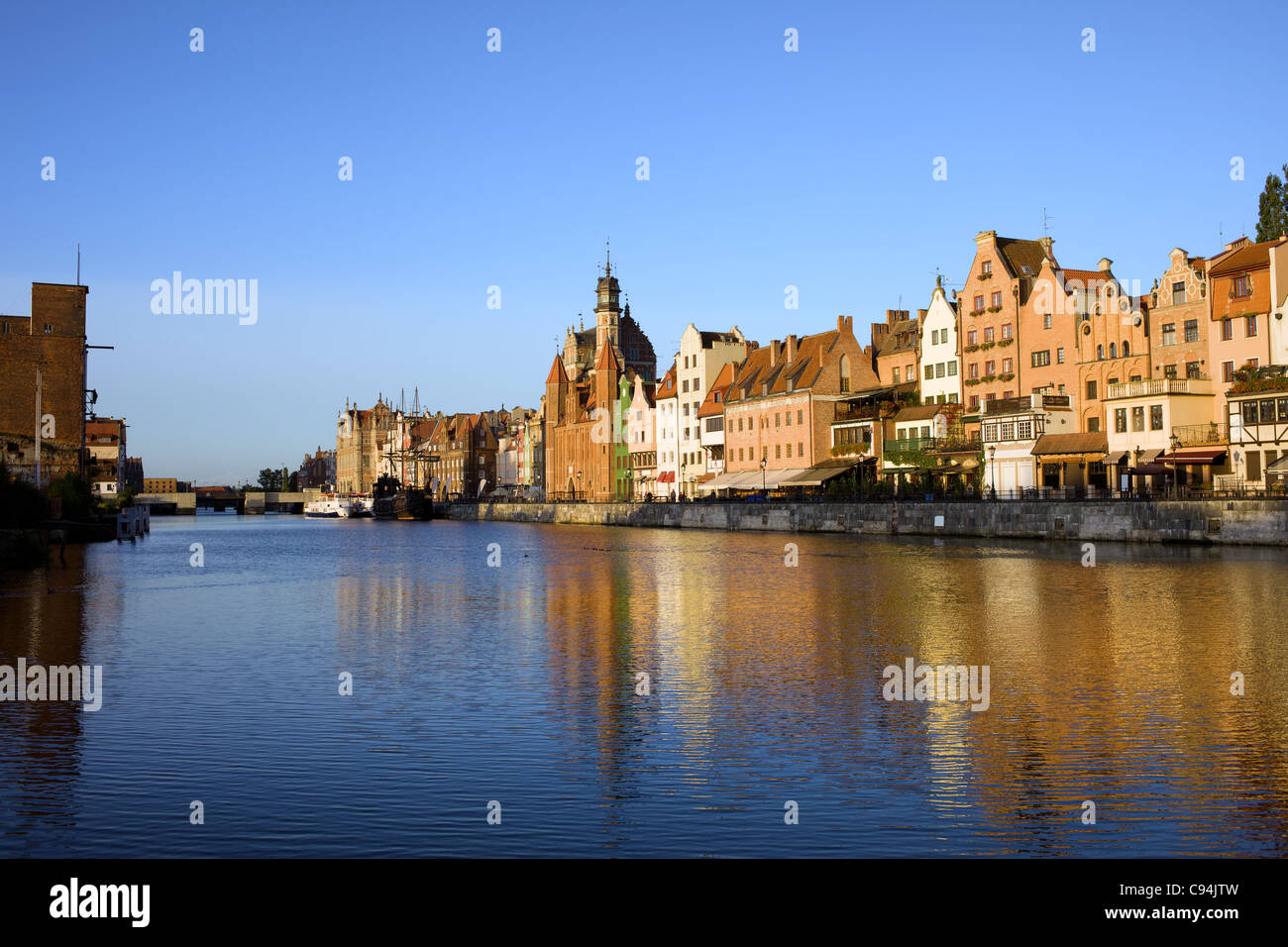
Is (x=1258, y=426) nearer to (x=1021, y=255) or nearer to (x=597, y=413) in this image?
(x=1021, y=255)

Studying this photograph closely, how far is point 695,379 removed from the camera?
391 ft

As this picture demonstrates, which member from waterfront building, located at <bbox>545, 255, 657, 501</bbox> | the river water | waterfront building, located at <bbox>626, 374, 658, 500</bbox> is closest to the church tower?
A: waterfront building, located at <bbox>545, 255, 657, 501</bbox>

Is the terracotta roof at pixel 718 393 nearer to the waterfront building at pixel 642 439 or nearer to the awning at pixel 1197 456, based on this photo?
the waterfront building at pixel 642 439

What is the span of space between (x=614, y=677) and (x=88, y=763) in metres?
8.58

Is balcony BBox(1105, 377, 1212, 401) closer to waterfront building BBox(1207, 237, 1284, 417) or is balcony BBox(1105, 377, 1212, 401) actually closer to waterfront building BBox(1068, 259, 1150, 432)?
waterfront building BBox(1207, 237, 1284, 417)

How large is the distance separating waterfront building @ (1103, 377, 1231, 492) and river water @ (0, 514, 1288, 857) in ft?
96.1

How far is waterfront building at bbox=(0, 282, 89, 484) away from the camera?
315ft

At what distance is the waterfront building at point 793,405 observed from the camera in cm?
9638

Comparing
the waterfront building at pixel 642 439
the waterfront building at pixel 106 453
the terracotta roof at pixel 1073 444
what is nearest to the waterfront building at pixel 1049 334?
the terracotta roof at pixel 1073 444

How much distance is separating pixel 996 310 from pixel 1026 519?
21.6m

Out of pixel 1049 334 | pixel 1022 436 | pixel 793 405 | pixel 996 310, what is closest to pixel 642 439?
pixel 793 405

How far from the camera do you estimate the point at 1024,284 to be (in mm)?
78000

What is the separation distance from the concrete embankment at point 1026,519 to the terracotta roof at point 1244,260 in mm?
15144
